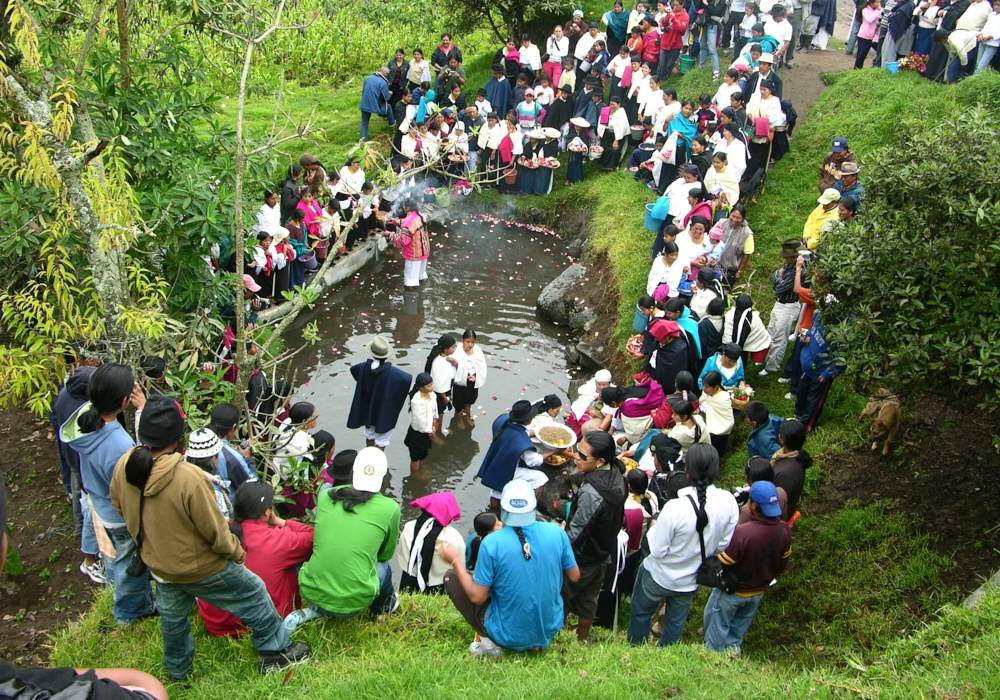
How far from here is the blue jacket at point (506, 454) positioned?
7.46m

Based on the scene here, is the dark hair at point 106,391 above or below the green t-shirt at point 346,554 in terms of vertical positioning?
above

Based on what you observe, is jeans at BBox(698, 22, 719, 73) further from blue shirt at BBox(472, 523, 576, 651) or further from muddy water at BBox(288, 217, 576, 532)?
blue shirt at BBox(472, 523, 576, 651)

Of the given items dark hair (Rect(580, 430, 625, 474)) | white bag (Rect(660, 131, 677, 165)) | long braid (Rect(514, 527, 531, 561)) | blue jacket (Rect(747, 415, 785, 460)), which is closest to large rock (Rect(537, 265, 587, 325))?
white bag (Rect(660, 131, 677, 165))

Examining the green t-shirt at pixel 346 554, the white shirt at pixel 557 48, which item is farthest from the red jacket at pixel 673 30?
the green t-shirt at pixel 346 554

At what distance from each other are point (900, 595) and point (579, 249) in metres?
9.68

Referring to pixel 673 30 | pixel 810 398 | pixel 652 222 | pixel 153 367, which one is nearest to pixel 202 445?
pixel 153 367

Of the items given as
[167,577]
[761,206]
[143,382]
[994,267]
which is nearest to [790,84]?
[761,206]

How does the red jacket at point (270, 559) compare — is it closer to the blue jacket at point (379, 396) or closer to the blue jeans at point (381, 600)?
the blue jeans at point (381, 600)

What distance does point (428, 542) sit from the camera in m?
5.86

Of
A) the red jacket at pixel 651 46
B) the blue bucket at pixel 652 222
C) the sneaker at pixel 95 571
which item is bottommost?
the sneaker at pixel 95 571

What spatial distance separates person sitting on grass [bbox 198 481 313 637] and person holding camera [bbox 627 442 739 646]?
243 centimetres

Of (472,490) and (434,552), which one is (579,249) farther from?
(434,552)

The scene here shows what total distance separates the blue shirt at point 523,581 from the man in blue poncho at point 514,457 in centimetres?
269

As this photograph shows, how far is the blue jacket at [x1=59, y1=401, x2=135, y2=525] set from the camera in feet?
16.6
